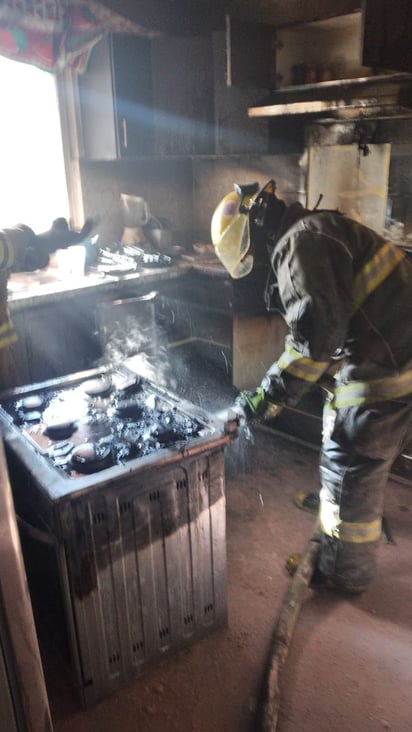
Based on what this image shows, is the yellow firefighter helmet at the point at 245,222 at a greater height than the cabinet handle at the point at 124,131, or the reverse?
the cabinet handle at the point at 124,131

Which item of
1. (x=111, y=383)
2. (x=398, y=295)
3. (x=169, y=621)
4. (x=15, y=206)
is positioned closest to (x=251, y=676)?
(x=169, y=621)

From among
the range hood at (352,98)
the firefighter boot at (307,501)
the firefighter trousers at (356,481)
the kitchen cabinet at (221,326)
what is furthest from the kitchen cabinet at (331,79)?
the firefighter boot at (307,501)

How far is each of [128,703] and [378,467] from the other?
1.10 meters

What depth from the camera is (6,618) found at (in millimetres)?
1016

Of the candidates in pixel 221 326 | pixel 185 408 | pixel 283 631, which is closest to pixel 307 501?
pixel 283 631

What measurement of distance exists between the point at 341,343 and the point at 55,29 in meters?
2.45

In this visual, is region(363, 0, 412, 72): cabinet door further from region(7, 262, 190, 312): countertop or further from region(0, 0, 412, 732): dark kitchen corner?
region(7, 262, 190, 312): countertop

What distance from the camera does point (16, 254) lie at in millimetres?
2309

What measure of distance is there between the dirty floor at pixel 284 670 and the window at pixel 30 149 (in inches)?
91.6

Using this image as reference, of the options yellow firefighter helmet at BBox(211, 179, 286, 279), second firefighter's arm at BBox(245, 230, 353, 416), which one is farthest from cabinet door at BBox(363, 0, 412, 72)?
second firefighter's arm at BBox(245, 230, 353, 416)

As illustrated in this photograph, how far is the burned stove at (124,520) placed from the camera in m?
1.59

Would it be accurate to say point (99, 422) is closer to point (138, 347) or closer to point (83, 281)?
point (83, 281)

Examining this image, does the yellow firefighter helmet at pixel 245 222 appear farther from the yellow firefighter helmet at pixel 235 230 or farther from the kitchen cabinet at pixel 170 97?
the kitchen cabinet at pixel 170 97

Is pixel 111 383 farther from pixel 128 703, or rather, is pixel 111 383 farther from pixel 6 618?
pixel 6 618
